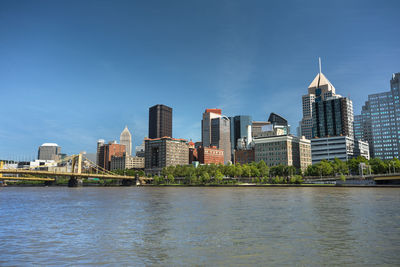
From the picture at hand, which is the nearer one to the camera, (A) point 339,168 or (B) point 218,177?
(A) point 339,168

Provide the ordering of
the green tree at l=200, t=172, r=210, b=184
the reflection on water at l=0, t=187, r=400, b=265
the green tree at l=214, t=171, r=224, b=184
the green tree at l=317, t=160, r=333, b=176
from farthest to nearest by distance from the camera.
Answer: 1. the green tree at l=200, t=172, r=210, b=184
2. the green tree at l=214, t=171, r=224, b=184
3. the green tree at l=317, t=160, r=333, b=176
4. the reflection on water at l=0, t=187, r=400, b=265

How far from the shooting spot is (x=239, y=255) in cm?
1831

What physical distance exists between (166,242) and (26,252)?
859cm

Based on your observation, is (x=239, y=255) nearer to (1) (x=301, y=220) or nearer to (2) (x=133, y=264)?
(2) (x=133, y=264)

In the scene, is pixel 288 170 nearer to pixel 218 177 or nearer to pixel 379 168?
pixel 218 177

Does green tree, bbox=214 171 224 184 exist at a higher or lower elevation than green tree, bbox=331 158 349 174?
lower

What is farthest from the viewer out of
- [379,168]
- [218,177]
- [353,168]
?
[218,177]

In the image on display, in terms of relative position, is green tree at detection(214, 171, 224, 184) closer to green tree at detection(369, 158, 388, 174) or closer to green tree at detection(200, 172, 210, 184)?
green tree at detection(200, 172, 210, 184)

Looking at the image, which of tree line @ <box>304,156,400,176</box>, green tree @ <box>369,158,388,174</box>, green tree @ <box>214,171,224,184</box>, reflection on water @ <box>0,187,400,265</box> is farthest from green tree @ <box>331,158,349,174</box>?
reflection on water @ <box>0,187,400,265</box>

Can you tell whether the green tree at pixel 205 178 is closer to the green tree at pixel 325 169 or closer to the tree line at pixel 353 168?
the tree line at pixel 353 168

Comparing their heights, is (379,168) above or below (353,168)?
below

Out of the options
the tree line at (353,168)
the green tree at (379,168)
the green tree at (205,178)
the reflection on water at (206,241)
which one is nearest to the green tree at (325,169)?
the tree line at (353,168)

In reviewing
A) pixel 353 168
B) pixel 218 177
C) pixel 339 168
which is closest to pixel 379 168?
pixel 353 168

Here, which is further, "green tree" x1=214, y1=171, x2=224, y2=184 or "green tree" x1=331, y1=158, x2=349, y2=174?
"green tree" x1=214, y1=171, x2=224, y2=184
